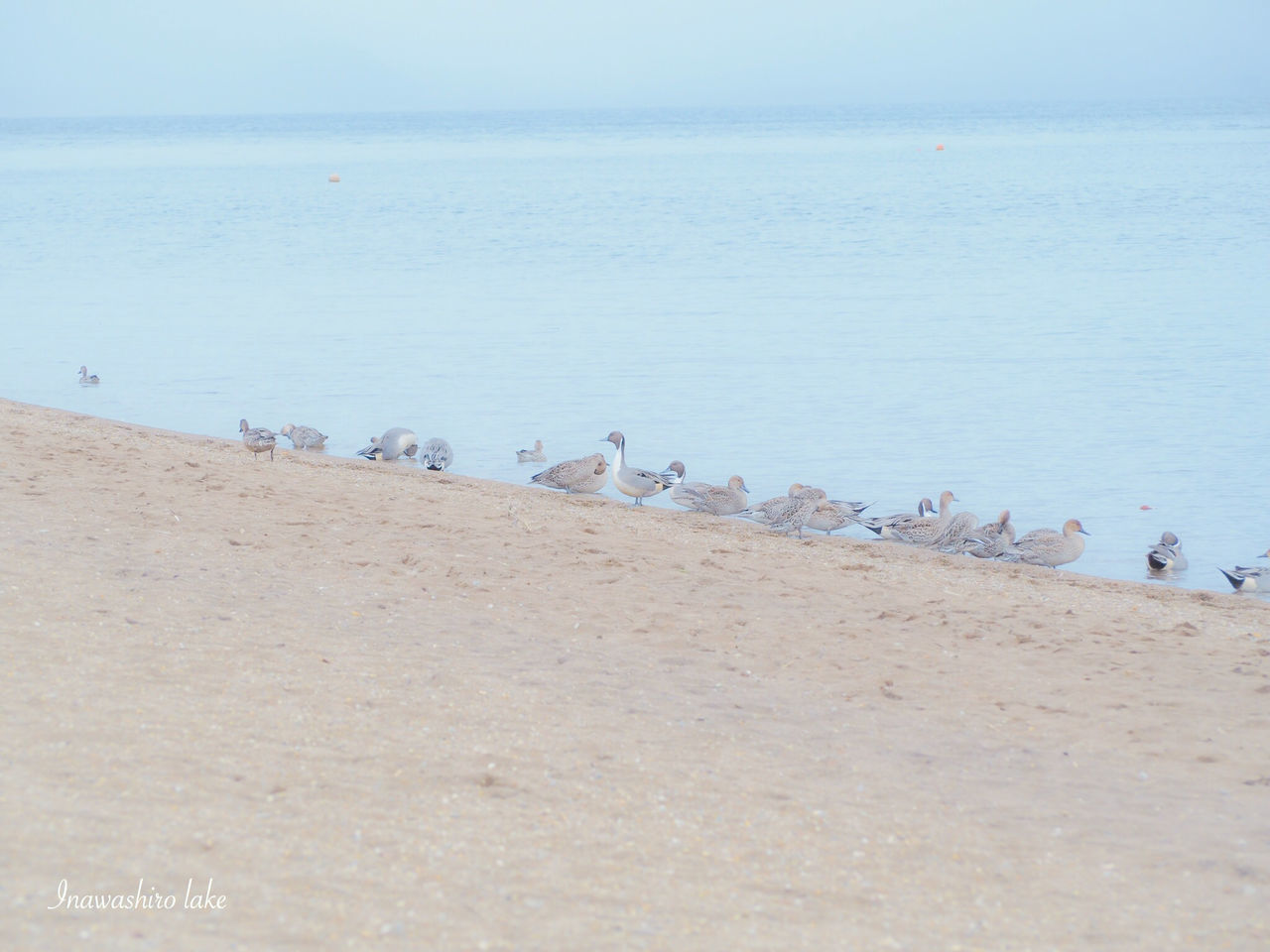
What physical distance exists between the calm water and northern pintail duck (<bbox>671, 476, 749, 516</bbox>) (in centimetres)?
125

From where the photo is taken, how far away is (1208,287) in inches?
1023

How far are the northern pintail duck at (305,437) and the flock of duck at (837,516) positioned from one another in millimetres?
954

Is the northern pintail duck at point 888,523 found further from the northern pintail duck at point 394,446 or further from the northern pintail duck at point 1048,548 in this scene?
the northern pintail duck at point 394,446

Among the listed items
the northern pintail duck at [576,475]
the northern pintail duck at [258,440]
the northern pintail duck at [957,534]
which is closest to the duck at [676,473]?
the northern pintail duck at [576,475]

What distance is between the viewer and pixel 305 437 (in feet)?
45.6

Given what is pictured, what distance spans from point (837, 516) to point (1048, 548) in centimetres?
174

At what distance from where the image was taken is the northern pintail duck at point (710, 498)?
11.5 metres

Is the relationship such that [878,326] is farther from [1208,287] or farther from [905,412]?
[1208,287]

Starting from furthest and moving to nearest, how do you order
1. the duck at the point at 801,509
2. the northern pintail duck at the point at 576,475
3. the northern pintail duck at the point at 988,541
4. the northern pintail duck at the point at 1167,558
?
the northern pintail duck at the point at 576,475 → the duck at the point at 801,509 → the northern pintail duck at the point at 988,541 → the northern pintail duck at the point at 1167,558

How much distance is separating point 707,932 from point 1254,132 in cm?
10556

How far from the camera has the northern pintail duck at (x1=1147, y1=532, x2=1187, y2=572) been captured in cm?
1012

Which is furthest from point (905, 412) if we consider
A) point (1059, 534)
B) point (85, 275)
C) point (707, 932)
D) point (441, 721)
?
point (85, 275)

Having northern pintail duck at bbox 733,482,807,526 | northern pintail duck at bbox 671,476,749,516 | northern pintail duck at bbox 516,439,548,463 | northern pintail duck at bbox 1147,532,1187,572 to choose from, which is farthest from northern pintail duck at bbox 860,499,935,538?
northern pintail duck at bbox 516,439,548,463

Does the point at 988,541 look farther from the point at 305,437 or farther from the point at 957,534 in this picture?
the point at 305,437
